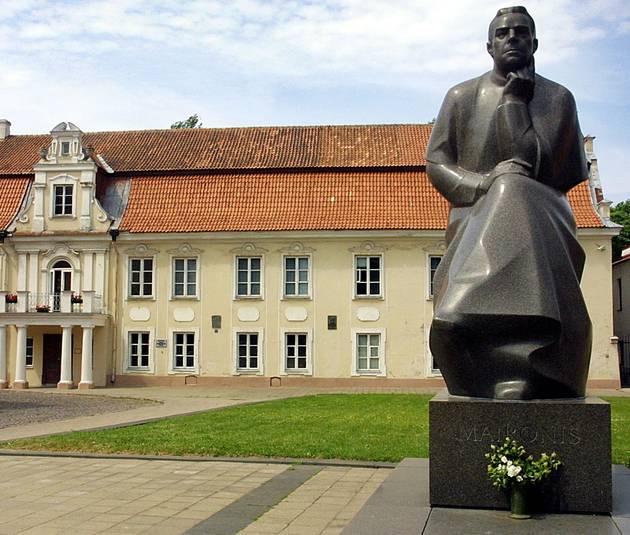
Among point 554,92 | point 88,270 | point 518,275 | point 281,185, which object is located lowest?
point 518,275

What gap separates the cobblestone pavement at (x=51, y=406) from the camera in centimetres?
1778

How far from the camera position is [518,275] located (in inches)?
233

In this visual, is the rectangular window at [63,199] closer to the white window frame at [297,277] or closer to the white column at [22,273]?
the white column at [22,273]

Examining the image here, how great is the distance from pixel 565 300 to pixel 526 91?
1.85m

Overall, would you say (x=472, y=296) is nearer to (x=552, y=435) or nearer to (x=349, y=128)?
(x=552, y=435)

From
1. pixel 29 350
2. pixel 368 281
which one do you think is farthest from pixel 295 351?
pixel 29 350

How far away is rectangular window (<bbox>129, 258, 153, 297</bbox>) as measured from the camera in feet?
101

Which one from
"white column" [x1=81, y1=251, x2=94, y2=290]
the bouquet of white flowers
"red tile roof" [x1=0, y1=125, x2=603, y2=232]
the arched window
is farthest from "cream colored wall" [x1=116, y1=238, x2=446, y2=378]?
the bouquet of white flowers

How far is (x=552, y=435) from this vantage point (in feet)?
18.2

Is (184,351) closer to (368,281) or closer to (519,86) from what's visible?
(368,281)

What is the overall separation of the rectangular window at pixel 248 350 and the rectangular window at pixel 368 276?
4195 mm

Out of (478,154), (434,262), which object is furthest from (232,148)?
(478,154)

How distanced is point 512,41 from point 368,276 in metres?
23.2

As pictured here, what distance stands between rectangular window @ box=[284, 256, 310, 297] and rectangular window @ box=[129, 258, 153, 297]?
204 inches
